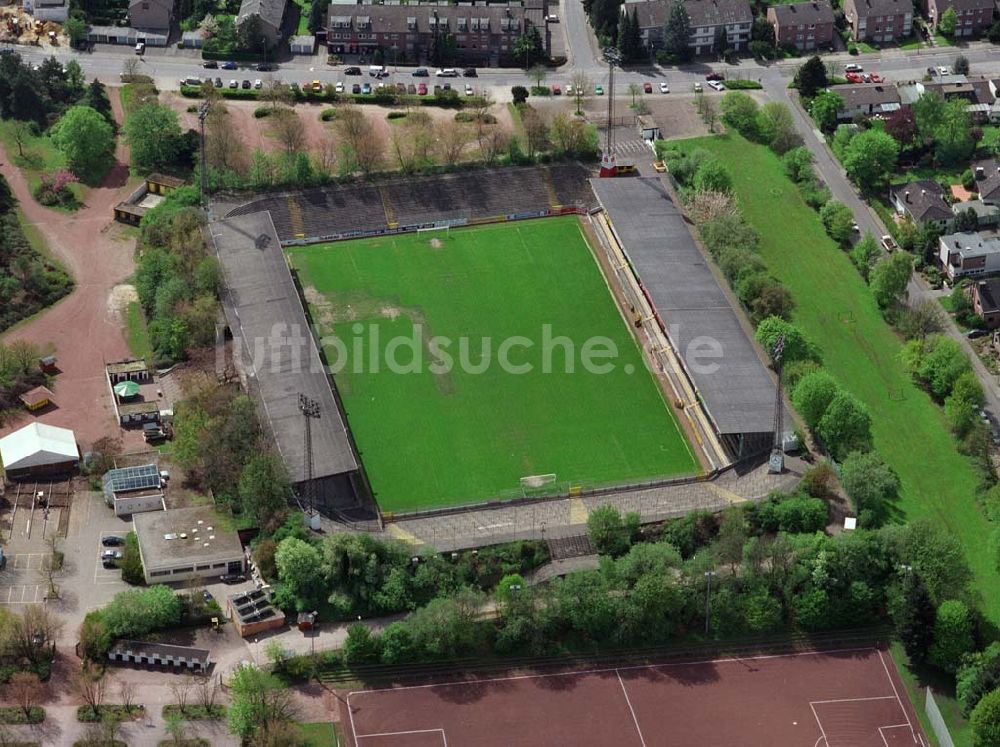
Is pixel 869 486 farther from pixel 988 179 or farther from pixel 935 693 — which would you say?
pixel 988 179

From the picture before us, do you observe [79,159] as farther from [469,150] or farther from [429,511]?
[429,511]

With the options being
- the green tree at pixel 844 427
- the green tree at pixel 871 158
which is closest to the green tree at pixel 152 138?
the green tree at pixel 871 158

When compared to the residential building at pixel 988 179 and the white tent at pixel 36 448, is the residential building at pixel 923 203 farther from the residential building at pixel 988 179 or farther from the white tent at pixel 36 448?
the white tent at pixel 36 448

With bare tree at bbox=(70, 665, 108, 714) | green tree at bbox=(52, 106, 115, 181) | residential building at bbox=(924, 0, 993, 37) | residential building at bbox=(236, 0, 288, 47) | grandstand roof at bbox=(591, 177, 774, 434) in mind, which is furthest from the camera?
residential building at bbox=(924, 0, 993, 37)

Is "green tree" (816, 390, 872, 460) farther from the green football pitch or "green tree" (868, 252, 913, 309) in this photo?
"green tree" (868, 252, 913, 309)

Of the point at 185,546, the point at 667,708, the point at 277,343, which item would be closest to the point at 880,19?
the point at 277,343

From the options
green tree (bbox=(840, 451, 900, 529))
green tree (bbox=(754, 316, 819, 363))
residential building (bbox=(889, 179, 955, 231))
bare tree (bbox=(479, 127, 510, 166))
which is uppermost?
bare tree (bbox=(479, 127, 510, 166))

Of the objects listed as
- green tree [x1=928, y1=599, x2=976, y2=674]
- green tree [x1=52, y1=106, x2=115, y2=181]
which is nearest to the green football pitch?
green tree [x1=928, y1=599, x2=976, y2=674]
